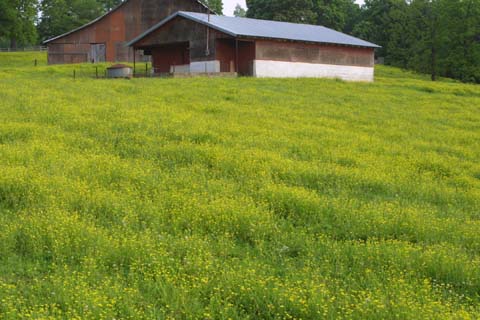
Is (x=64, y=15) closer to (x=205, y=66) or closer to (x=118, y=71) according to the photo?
(x=118, y=71)

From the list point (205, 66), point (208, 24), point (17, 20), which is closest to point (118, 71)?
point (205, 66)

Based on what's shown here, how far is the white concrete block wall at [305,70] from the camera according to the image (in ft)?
115

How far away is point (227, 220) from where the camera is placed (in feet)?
23.7

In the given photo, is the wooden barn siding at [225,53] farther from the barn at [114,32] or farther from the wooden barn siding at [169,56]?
the barn at [114,32]

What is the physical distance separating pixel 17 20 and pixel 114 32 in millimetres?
21743

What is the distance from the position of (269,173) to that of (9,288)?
5512 millimetres

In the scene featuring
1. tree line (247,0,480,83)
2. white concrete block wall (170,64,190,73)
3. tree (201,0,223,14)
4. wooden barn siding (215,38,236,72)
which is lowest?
white concrete block wall (170,64,190,73)

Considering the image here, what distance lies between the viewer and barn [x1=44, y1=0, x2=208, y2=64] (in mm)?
47812

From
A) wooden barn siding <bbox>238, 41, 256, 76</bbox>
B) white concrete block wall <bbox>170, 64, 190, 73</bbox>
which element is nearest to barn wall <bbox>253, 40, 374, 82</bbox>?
wooden barn siding <bbox>238, 41, 256, 76</bbox>

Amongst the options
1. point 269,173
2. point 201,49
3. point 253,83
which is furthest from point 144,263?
point 201,49

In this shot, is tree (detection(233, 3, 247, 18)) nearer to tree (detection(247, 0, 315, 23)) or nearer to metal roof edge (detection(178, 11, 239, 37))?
tree (detection(247, 0, 315, 23))

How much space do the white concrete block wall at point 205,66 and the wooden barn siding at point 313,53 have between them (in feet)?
9.16

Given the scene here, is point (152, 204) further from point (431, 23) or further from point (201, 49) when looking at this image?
point (431, 23)

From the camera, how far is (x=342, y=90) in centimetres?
2759
